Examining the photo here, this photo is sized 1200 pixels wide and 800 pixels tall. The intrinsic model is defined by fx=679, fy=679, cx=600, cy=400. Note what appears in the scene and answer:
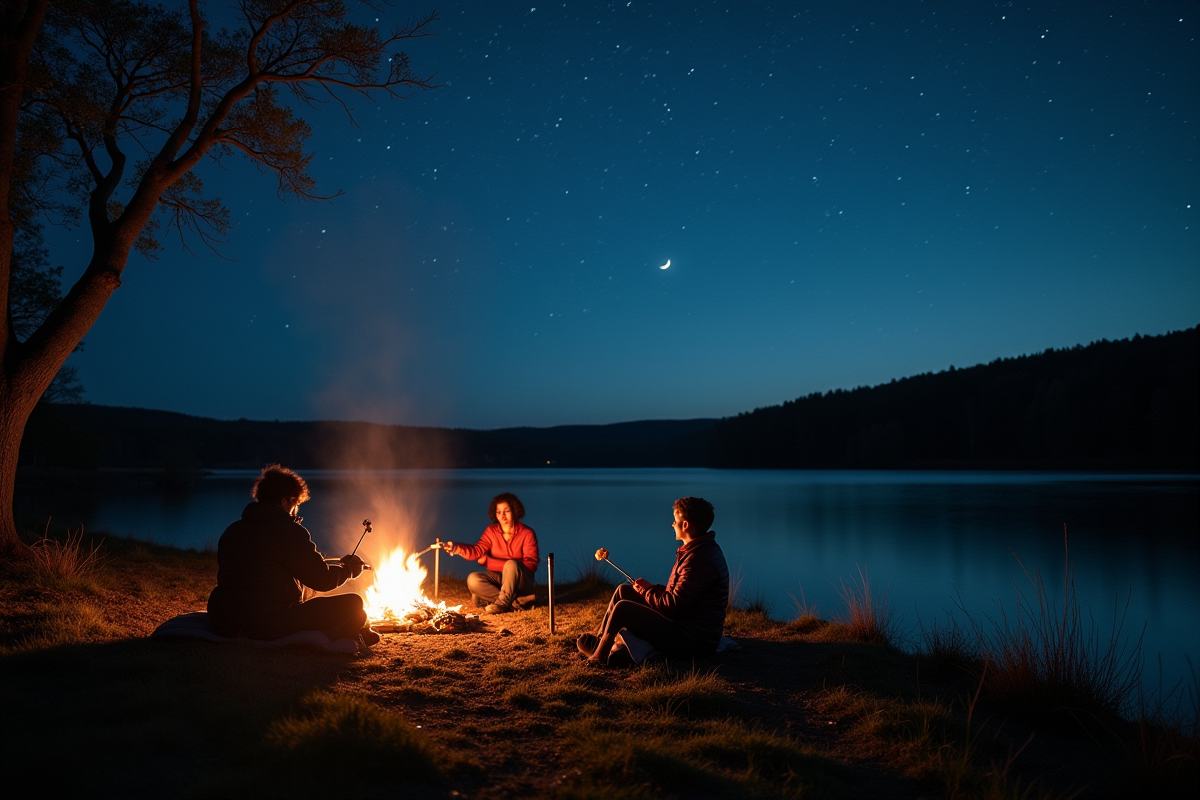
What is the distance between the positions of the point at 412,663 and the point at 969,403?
90.9m

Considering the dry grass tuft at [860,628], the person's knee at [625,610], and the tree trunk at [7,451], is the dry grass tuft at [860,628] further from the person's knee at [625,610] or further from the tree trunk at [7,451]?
the tree trunk at [7,451]

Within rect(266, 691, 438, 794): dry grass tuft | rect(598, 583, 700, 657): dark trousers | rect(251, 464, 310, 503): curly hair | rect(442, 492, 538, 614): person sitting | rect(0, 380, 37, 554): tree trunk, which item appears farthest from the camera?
rect(442, 492, 538, 614): person sitting

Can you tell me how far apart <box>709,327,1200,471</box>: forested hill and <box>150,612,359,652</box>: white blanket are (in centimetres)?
7388

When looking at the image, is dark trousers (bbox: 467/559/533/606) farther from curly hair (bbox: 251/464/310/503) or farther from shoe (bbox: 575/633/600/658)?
curly hair (bbox: 251/464/310/503)

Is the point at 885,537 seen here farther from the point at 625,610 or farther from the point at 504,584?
the point at 625,610

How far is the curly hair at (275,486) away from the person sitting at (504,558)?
3.07m

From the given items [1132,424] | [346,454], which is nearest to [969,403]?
[1132,424]

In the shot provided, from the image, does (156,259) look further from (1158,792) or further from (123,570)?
(1158,792)

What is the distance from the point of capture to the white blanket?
202 inches

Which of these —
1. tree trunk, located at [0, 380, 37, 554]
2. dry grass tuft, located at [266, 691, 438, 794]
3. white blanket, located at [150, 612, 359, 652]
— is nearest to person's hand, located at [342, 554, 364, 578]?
white blanket, located at [150, 612, 359, 652]

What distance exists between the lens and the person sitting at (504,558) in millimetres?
8195

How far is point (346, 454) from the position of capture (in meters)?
136

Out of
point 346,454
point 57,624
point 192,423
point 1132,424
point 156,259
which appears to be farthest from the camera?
point 346,454

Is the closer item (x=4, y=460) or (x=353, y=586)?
(x=4, y=460)
